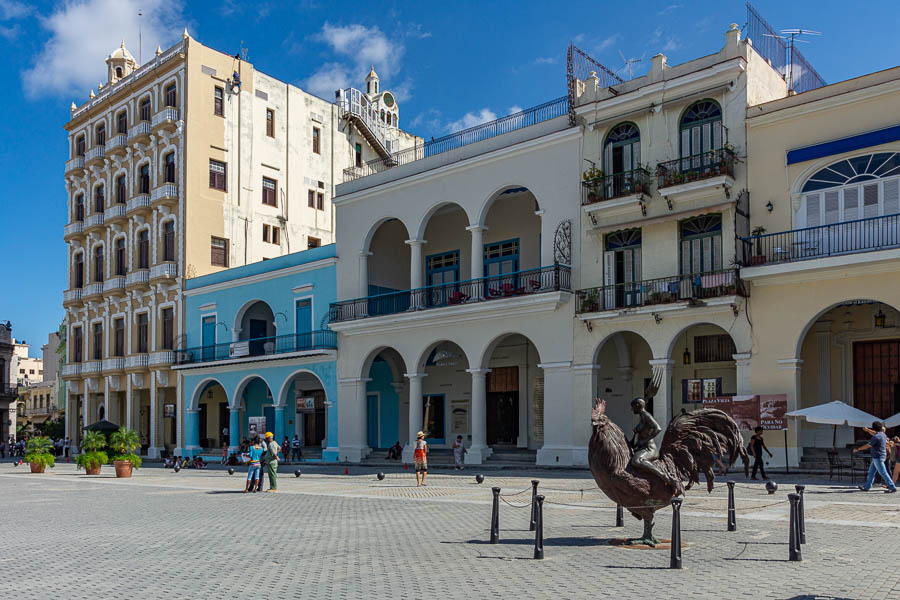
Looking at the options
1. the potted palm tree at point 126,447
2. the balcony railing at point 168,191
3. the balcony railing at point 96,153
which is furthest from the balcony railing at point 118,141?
the potted palm tree at point 126,447

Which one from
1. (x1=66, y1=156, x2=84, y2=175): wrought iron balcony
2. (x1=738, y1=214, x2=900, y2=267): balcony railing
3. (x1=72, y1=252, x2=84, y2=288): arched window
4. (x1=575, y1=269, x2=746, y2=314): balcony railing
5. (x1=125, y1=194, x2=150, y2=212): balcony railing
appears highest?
(x1=66, y1=156, x2=84, y2=175): wrought iron balcony

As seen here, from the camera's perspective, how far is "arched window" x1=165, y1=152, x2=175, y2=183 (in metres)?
40.3

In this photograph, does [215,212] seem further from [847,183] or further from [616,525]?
[616,525]

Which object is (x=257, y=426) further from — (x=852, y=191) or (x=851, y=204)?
(x=852, y=191)

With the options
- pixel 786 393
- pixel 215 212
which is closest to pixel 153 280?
pixel 215 212

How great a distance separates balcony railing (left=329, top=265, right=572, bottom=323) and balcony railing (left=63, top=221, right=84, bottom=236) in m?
22.1

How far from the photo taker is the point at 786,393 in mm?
20328

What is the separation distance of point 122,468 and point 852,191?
22.2 meters

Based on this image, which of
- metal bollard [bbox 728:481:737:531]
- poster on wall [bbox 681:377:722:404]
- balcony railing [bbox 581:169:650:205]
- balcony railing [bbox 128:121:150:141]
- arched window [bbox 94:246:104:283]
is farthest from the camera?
arched window [bbox 94:246:104:283]

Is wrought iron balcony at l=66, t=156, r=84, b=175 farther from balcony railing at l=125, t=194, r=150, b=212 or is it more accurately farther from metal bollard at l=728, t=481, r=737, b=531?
metal bollard at l=728, t=481, r=737, b=531

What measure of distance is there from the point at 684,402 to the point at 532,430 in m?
6.02

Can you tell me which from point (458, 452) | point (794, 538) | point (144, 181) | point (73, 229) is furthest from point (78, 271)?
point (794, 538)

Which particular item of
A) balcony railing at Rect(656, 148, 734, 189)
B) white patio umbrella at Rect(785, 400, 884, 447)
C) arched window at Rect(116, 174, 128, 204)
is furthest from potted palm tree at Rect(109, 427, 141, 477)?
white patio umbrella at Rect(785, 400, 884, 447)

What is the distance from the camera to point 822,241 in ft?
66.3
